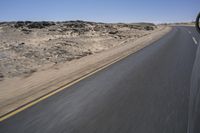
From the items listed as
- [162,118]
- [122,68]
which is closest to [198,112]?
[162,118]

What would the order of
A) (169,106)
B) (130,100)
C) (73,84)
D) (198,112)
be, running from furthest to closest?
(73,84), (130,100), (169,106), (198,112)

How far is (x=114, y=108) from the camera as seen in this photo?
17.1 ft

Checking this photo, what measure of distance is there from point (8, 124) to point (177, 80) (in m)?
5.35

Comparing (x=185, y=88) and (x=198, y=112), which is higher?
(x=198, y=112)

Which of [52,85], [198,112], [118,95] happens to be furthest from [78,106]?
[198,112]

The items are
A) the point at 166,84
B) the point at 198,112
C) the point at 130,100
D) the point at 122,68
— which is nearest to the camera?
the point at 198,112

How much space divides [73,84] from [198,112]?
5.80 metres

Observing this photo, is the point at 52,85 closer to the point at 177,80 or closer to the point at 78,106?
the point at 78,106

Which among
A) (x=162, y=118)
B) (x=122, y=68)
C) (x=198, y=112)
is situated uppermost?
(x=198, y=112)

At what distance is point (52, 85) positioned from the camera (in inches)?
305

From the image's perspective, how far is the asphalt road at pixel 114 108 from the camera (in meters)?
4.24

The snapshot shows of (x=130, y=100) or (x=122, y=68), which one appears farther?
(x=122, y=68)

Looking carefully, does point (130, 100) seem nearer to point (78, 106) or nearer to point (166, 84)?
point (78, 106)

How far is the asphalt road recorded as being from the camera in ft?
13.9
